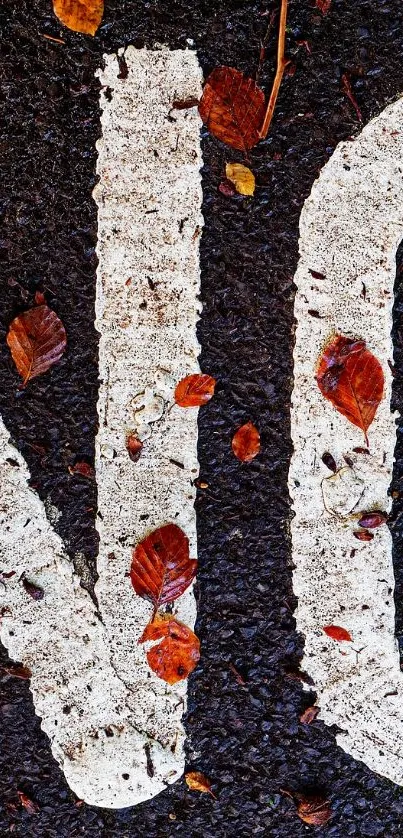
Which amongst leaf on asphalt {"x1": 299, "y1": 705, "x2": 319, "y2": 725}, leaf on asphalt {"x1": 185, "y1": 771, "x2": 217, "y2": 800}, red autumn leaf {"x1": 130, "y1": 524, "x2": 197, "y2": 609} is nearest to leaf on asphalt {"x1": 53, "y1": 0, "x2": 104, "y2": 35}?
red autumn leaf {"x1": 130, "y1": 524, "x2": 197, "y2": 609}

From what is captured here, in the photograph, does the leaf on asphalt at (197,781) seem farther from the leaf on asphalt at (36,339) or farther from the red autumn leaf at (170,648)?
the leaf on asphalt at (36,339)

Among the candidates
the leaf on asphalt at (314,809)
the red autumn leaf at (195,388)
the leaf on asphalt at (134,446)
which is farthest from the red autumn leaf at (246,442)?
the leaf on asphalt at (314,809)

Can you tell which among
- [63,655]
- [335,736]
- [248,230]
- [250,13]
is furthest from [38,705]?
[250,13]

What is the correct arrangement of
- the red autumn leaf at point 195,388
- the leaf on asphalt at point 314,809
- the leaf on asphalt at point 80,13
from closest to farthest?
the leaf on asphalt at point 80,13
the red autumn leaf at point 195,388
the leaf on asphalt at point 314,809

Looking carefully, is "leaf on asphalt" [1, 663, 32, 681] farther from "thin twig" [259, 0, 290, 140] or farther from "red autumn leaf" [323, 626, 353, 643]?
"thin twig" [259, 0, 290, 140]

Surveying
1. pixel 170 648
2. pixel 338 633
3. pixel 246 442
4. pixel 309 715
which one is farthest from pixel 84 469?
pixel 309 715

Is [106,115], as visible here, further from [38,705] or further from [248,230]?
[38,705]
